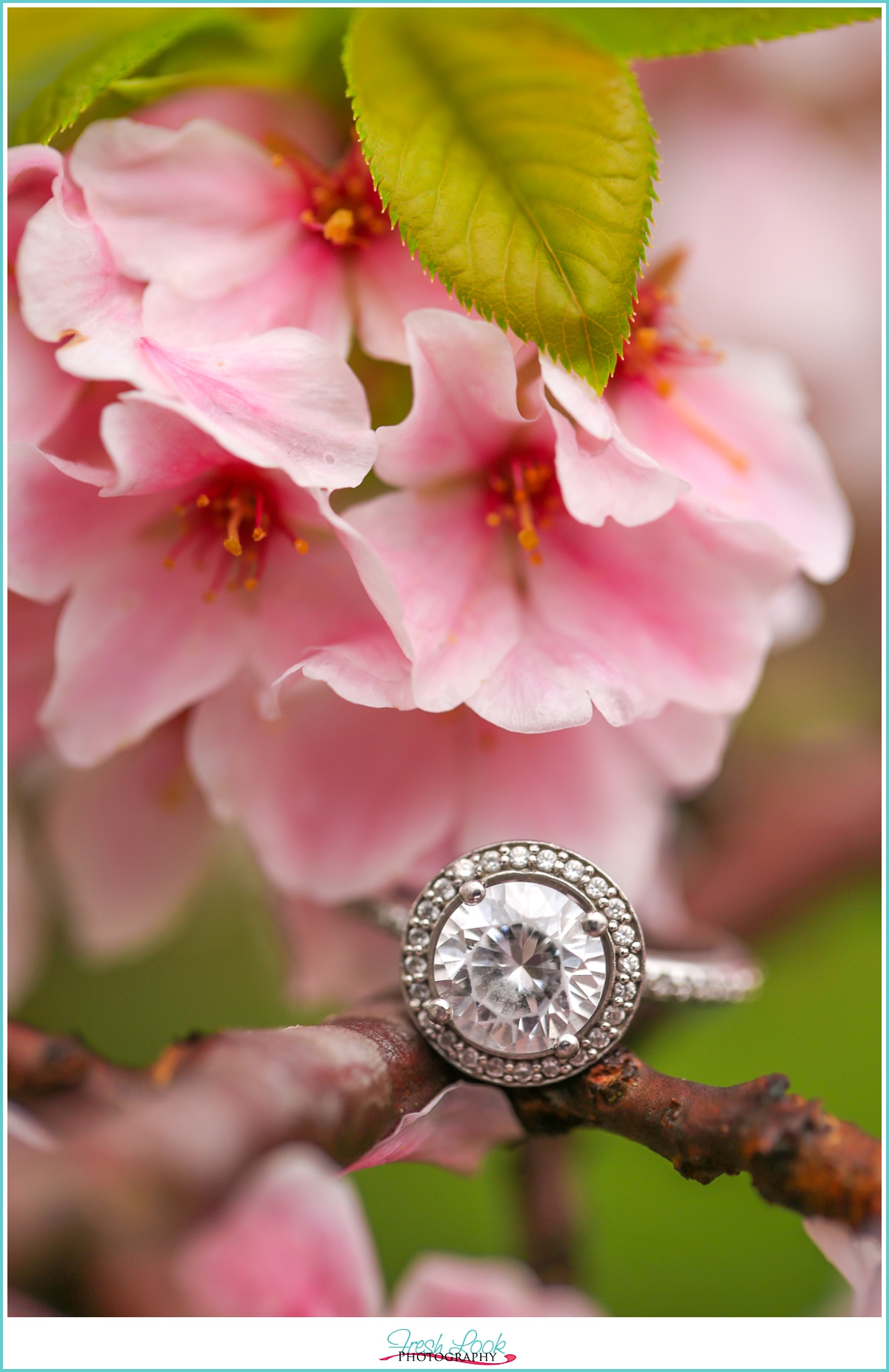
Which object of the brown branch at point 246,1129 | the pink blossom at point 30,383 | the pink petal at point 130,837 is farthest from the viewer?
the pink petal at point 130,837

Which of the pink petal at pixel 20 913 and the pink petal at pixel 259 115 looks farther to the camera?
the pink petal at pixel 20 913

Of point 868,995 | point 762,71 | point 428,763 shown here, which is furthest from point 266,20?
point 868,995

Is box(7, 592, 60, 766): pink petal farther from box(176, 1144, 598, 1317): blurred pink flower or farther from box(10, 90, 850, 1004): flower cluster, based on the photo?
box(176, 1144, 598, 1317): blurred pink flower

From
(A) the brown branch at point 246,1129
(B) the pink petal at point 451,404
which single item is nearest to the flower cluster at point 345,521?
(B) the pink petal at point 451,404

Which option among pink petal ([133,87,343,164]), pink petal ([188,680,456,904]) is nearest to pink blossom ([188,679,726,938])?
pink petal ([188,680,456,904])

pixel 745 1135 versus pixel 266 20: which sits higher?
pixel 266 20

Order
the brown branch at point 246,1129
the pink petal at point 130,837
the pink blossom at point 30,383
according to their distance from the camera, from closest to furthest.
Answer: the brown branch at point 246,1129
the pink blossom at point 30,383
the pink petal at point 130,837

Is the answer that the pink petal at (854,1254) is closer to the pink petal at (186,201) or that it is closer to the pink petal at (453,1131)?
the pink petal at (453,1131)

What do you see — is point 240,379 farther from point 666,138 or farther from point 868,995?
point 868,995
